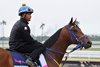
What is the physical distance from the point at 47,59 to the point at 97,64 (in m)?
9.16

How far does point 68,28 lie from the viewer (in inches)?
373

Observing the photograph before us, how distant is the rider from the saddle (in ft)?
0.42

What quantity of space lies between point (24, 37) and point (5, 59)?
81 cm

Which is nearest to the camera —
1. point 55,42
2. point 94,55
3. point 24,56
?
point 24,56

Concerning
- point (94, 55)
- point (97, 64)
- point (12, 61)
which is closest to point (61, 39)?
point (12, 61)

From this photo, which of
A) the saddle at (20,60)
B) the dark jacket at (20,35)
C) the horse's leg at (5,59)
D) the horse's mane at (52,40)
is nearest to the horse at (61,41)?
the horse's mane at (52,40)

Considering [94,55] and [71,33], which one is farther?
[94,55]

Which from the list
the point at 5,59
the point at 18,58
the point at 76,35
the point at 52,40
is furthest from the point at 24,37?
the point at 76,35

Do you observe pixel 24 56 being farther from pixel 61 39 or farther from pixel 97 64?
pixel 97 64

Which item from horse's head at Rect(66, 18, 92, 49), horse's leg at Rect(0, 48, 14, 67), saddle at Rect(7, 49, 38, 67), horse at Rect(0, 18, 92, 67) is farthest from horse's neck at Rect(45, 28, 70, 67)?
horse's leg at Rect(0, 48, 14, 67)

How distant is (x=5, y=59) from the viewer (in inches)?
331

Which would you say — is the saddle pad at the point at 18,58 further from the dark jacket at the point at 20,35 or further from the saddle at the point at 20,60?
the dark jacket at the point at 20,35

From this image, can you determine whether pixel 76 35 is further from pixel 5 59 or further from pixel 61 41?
pixel 5 59

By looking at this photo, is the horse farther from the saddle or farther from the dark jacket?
the dark jacket
